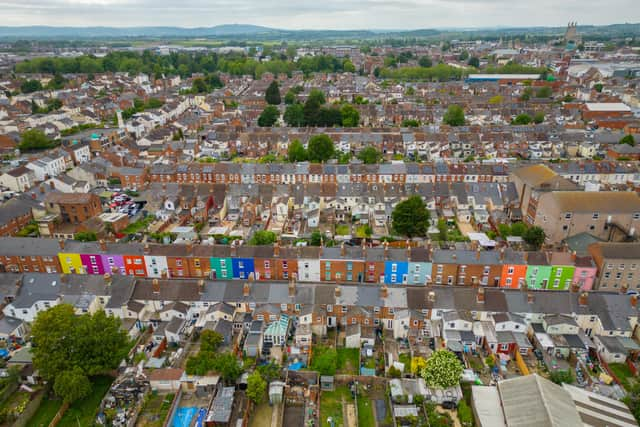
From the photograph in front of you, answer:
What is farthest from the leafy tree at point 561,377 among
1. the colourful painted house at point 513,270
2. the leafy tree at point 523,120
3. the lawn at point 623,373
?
the leafy tree at point 523,120

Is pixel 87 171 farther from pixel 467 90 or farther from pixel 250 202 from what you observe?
pixel 467 90

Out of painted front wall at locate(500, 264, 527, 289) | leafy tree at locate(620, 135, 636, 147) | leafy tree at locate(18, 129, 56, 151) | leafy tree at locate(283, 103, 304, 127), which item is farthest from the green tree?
leafy tree at locate(620, 135, 636, 147)

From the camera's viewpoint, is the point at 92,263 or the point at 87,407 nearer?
the point at 87,407

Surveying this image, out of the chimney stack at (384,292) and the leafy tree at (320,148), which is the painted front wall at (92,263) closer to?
the chimney stack at (384,292)

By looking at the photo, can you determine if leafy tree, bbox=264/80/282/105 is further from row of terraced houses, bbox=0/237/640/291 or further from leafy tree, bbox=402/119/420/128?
row of terraced houses, bbox=0/237/640/291

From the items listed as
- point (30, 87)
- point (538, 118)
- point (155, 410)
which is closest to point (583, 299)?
point (155, 410)

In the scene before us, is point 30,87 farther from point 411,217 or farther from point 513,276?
point 513,276

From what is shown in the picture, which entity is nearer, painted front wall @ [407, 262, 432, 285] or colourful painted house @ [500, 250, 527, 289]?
colourful painted house @ [500, 250, 527, 289]
